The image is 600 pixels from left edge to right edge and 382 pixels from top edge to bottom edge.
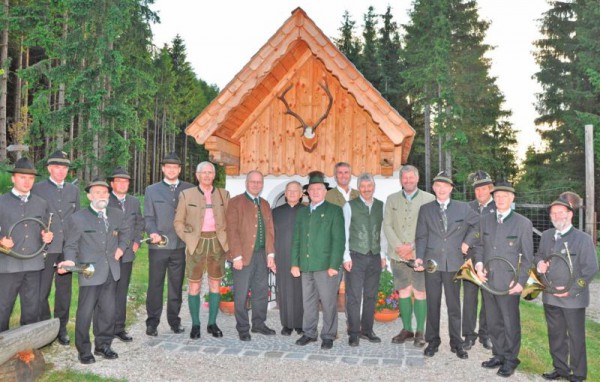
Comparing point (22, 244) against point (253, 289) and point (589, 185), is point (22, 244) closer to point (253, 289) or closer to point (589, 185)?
point (253, 289)

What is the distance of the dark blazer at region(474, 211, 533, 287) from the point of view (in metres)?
5.07

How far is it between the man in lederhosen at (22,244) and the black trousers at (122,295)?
94 cm

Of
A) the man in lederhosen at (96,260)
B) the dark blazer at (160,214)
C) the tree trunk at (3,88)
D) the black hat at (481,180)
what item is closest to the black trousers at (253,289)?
the dark blazer at (160,214)

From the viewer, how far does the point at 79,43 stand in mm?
15695

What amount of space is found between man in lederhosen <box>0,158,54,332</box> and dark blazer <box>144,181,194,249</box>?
4.02 ft

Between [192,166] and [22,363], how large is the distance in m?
47.1

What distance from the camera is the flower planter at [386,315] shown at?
284 inches

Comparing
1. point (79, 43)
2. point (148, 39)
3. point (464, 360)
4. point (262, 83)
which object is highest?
point (148, 39)

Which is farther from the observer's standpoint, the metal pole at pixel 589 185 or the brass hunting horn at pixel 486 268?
the metal pole at pixel 589 185

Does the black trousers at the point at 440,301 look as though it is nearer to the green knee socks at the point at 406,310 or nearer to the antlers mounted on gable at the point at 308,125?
the green knee socks at the point at 406,310

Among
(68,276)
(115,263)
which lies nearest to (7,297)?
(68,276)

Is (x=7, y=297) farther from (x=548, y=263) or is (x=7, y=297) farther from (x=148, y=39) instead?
(x=148, y=39)

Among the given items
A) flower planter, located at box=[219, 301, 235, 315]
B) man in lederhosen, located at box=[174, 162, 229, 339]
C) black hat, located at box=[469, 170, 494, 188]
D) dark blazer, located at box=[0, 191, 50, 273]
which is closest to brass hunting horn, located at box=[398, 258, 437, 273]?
black hat, located at box=[469, 170, 494, 188]

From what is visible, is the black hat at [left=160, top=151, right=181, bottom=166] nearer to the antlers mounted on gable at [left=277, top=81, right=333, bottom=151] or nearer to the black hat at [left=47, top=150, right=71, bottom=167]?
the black hat at [left=47, top=150, right=71, bottom=167]
